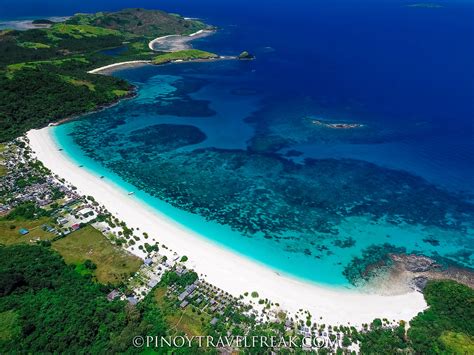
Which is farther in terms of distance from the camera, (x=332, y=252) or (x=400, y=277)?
(x=332, y=252)

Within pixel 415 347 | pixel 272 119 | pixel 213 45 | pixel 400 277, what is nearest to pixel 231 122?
pixel 272 119

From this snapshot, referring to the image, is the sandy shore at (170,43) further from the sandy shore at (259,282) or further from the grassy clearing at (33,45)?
the sandy shore at (259,282)

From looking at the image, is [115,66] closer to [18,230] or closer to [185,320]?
[18,230]

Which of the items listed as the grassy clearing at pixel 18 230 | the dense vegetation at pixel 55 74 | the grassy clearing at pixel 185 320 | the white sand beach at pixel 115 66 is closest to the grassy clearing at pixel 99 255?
the grassy clearing at pixel 18 230

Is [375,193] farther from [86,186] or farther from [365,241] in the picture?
[86,186]

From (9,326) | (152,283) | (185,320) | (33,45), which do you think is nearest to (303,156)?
(152,283)
